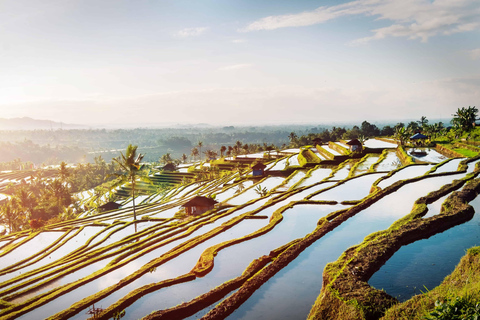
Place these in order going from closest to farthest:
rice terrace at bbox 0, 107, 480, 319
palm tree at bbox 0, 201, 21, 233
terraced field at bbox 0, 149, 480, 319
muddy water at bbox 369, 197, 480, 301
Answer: rice terrace at bbox 0, 107, 480, 319, muddy water at bbox 369, 197, 480, 301, terraced field at bbox 0, 149, 480, 319, palm tree at bbox 0, 201, 21, 233

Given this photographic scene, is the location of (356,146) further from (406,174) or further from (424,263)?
(424,263)

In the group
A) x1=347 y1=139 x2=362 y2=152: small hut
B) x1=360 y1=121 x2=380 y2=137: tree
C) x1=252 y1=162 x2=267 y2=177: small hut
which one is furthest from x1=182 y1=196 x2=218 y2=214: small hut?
x1=360 y1=121 x2=380 y2=137: tree

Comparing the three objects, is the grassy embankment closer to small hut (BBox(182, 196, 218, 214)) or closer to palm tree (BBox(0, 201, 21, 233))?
small hut (BBox(182, 196, 218, 214))

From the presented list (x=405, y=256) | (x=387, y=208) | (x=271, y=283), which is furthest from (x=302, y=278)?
(x=387, y=208)

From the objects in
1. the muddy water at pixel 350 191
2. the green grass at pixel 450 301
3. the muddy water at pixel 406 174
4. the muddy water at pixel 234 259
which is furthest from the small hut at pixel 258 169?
the green grass at pixel 450 301

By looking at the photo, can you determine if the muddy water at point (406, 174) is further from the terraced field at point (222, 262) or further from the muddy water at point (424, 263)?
the muddy water at point (424, 263)

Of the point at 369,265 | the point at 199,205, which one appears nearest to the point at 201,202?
the point at 199,205

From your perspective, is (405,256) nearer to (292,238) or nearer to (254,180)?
(292,238)

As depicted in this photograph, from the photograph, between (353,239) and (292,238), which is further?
(292,238)
